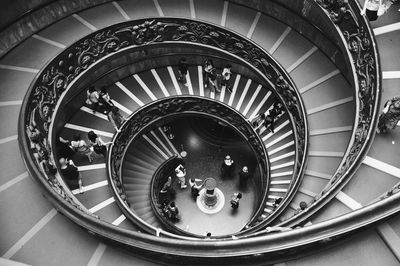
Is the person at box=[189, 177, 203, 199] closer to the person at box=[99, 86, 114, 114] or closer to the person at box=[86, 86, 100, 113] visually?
the person at box=[99, 86, 114, 114]

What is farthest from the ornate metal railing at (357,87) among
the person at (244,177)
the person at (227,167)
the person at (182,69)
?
the person at (227,167)

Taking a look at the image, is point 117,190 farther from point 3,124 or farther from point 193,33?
point 193,33

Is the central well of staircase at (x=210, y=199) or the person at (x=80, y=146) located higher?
the central well of staircase at (x=210, y=199)

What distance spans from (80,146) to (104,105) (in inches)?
63.1

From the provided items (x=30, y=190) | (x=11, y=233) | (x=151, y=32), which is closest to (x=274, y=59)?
(x=151, y=32)

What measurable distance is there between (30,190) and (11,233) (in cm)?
97

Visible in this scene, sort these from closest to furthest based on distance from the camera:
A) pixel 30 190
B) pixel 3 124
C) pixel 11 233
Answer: pixel 11 233 → pixel 30 190 → pixel 3 124

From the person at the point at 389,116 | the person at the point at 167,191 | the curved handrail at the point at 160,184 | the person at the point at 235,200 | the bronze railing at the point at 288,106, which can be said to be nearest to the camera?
the bronze railing at the point at 288,106

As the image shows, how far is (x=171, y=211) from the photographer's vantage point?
1262cm

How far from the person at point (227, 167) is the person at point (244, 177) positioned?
0.50 m

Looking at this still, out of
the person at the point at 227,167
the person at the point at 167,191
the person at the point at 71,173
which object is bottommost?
the person at the point at 71,173

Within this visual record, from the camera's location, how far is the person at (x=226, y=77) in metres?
12.5

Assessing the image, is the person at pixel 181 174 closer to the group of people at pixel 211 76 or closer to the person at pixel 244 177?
the person at pixel 244 177

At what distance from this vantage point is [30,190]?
281 inches
